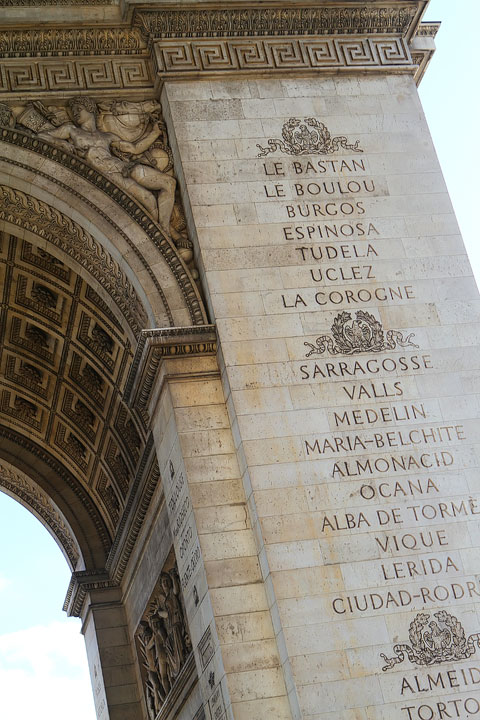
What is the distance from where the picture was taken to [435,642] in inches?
575

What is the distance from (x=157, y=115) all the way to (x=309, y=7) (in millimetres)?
3193

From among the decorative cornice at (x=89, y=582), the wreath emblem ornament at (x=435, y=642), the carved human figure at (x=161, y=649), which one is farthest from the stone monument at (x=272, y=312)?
the decorative cornice at (x=89, y=582)

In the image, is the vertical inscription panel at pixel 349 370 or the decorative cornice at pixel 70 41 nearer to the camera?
the vertical inscription panel at pixel 349 370

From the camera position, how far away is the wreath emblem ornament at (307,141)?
17797 mm

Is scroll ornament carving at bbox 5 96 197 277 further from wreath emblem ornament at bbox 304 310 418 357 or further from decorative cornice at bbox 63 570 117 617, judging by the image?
decorative cornice at bbox 63 570 117 617

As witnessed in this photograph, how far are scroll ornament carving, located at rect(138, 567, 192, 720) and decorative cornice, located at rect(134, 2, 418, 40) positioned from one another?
9286 millimetres

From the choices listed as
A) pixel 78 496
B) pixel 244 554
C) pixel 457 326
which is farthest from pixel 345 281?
pixel 78 496

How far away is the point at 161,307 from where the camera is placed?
54.6ft

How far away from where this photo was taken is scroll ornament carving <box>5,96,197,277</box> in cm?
1741

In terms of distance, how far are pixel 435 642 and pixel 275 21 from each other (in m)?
10.3

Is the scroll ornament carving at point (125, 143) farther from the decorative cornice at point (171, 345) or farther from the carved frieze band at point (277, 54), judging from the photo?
the decorative cornice at point (171, 345)

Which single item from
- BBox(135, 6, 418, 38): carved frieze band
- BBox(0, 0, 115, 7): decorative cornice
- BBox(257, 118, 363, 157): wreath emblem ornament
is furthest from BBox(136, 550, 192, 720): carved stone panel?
BBox(0, 0, 115, 7): decorative cornice

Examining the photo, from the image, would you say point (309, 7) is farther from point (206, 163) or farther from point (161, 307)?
point (161, 307)

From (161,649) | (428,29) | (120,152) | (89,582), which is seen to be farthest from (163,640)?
(428,29)
